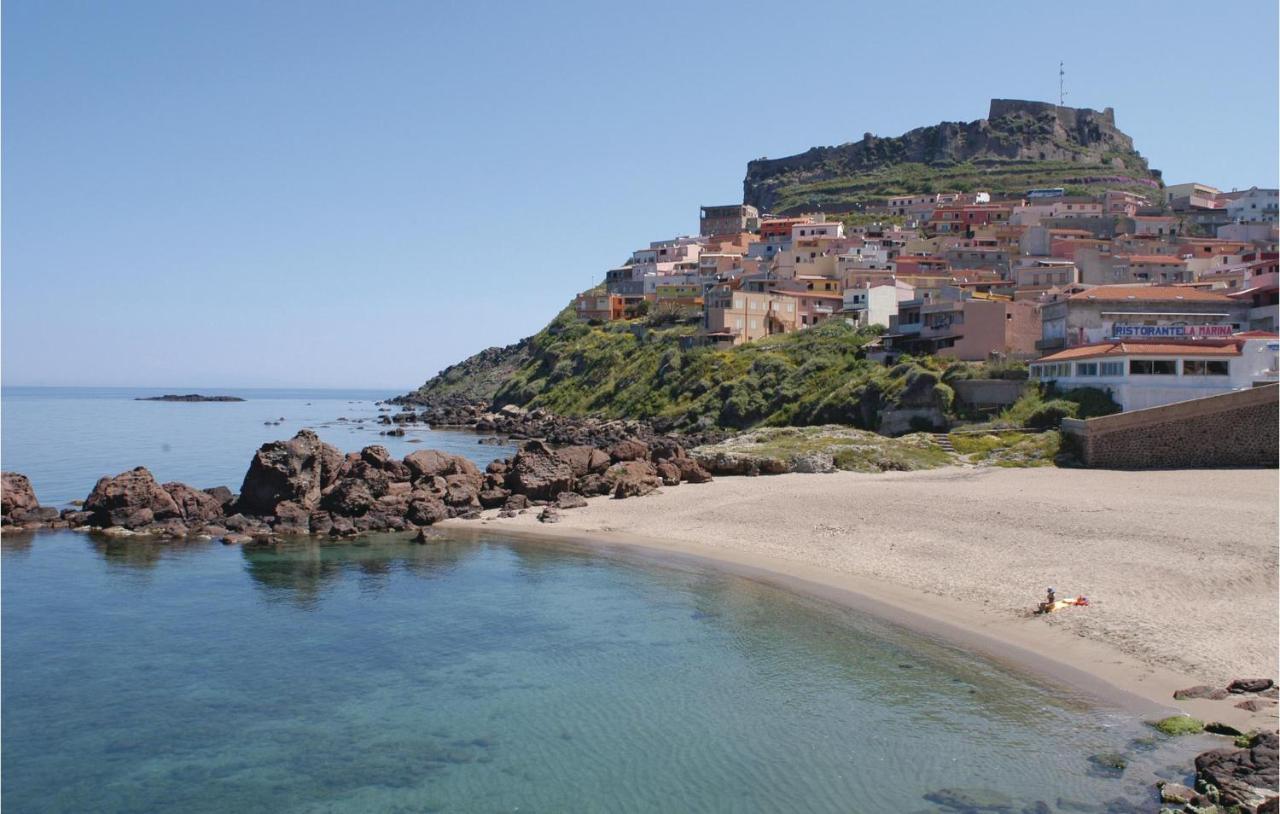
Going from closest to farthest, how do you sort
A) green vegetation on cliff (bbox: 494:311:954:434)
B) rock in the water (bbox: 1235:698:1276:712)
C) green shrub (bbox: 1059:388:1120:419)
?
rock in the water (bbox: 1235:698:1276:712), green shrub (bbox: 1059:388:1120:419), green vegetation on cliff (bbox: 494:311:954:434)

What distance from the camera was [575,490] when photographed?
41.7 meters

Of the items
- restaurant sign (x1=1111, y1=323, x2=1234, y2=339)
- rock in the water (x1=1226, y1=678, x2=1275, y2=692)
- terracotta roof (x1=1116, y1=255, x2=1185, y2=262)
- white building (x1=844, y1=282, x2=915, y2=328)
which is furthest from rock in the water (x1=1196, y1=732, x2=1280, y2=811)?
terracotta roof (x1=1116, y1=255, x2=1185, y2=262)

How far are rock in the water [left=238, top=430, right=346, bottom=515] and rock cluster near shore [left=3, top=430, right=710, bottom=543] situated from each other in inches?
1.6

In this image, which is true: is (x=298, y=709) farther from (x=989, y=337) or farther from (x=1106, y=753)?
(x=989, y=337)

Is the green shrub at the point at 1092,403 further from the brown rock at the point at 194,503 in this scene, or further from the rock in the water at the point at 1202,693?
the brown rock at the point at 194,503

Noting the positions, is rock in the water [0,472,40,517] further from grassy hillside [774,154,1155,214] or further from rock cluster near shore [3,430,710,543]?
grassy hillside [774,154,1155,214]

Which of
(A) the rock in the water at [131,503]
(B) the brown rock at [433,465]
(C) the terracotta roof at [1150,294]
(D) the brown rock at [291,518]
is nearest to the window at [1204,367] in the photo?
(C) the terracotta roof at [1150,294]

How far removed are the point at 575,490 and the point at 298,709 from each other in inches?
928

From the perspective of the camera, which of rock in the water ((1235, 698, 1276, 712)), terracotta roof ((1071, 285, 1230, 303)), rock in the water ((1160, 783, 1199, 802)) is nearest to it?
rock in the water ((1160, 783, 1199, 802))

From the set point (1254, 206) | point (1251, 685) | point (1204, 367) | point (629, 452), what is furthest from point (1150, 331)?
point (1254, 206)

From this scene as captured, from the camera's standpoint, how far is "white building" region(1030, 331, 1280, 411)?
3906cm

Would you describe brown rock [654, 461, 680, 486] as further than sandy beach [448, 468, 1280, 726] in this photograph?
Yes

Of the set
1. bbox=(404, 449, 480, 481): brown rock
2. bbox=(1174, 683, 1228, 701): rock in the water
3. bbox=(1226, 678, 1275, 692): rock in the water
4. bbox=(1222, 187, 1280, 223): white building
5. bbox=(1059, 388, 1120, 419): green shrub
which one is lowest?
bbox=(1174, 683, 1228, 701): rock in the water

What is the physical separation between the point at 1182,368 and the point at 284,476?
121 ft
